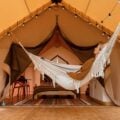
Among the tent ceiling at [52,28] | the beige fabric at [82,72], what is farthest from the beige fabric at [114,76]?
the beige fabric at [82,72]

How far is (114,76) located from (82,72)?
1.77 meters

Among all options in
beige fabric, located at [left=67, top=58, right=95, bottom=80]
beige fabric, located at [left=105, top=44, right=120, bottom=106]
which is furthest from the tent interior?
beige fabric, located at [left=67, top=58, right=95, bottom=80]

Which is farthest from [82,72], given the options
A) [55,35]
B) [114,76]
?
[55,35]

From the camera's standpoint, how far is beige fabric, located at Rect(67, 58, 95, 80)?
5.32 m

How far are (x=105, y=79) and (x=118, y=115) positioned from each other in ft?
5.99

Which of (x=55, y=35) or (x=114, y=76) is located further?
(x=55, y=35)

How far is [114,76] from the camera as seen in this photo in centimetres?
694

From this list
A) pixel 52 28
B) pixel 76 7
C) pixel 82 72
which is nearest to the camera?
pixel 82 72

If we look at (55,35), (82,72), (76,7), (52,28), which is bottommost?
(82,72)

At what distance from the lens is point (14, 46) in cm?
696

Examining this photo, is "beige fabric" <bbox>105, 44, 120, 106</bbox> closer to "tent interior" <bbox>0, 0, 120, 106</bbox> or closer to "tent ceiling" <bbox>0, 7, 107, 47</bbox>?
"tent interior" <bbox>0, 0, 120, 106</bbox>

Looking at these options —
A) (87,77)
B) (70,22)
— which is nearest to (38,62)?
(87,77)

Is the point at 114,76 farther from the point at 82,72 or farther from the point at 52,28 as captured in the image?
the point at 52,28

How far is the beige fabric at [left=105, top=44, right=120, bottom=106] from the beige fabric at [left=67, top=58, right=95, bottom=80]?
1507 mm
